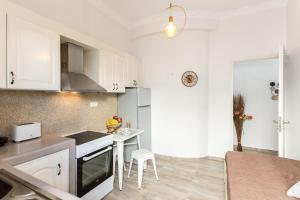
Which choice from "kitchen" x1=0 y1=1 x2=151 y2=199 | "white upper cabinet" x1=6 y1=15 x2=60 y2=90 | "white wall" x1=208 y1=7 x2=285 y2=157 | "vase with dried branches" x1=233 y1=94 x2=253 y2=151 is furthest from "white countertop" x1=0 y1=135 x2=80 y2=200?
"vase with dried branches" x1=233 y1=94 x2=253 y2=151

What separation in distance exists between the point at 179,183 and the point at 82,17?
10.2 feet

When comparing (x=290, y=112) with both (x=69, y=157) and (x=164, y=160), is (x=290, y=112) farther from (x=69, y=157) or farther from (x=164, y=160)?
(x=69, y=157)

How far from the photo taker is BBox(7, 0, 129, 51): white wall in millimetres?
2084

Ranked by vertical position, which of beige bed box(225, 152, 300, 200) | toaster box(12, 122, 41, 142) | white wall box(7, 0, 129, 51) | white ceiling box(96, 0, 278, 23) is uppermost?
white ceiling box(96, 0, 278, 23)

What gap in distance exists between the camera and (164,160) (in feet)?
11.5

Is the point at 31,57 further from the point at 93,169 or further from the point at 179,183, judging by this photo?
the point at 179,183

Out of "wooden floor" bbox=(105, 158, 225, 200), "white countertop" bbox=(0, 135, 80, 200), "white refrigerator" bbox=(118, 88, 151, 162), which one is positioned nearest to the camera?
"white countertop" bbox=(0, 135, 80, 200)

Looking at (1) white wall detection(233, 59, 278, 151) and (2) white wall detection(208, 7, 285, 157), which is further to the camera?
(1) white wall detection(233, 59, 278, 151)

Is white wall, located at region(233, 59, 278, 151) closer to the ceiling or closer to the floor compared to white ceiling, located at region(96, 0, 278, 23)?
closer to the floor

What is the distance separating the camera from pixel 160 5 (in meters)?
3.09

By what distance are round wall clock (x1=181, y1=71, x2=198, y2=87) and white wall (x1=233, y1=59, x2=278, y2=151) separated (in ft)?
4.92

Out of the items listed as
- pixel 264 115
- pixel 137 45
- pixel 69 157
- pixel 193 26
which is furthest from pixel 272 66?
pixel 69 157

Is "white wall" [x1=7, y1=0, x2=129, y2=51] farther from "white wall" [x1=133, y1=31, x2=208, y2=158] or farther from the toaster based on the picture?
the toaster

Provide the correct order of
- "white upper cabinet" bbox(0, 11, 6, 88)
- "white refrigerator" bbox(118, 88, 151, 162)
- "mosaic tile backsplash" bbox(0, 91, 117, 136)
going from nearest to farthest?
"white upper cabinet" bbox(0, 11, 6, 88), "mosaic tile backsplash" bbox(0, 91, 117, 136), "white refrigerator" bbox(118, 88, 151, 162)
